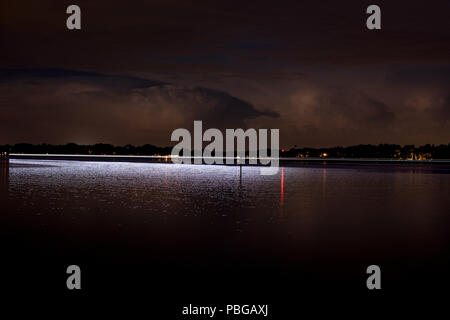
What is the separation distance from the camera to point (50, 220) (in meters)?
25.1

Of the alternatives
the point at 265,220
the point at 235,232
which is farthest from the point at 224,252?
the point at 265,220

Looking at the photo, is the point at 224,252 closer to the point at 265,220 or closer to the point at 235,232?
the point at 235,232

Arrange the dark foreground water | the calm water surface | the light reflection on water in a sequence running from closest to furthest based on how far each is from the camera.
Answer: the dark foreground water
the calm water surface
the light reflection on water

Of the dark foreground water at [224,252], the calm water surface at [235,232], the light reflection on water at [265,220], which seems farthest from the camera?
the light reflection on water at [265,220]

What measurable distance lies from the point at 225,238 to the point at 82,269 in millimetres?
7122

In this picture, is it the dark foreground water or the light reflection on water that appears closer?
the dark foreground water

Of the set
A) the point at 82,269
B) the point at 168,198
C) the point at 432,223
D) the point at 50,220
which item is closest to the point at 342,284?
the point at 82,269

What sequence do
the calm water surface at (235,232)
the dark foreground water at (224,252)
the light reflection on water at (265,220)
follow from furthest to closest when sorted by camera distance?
the light reflection on water at (265,220), the calm water surface at (235,232), the dark foreground water at (224,252)

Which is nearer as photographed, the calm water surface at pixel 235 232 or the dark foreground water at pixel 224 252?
the dark foreground water at pixel 224 252

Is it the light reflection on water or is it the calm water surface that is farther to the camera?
the light reflection on water

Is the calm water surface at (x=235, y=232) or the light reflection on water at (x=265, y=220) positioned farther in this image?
the light reflection on water at (x=265, y=220)

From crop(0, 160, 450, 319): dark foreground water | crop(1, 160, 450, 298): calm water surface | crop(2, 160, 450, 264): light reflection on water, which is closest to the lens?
crop(0, 160, 450, 319): dark foreground water

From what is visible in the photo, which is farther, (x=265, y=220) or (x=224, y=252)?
(x=265, y=220)
